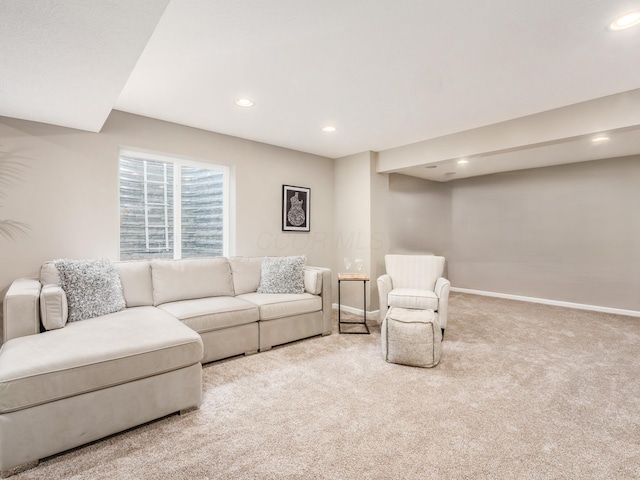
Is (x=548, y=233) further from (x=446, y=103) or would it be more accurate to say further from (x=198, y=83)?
(x=198, y=83)

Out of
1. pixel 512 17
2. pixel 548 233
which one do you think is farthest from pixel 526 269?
pixel 512 17

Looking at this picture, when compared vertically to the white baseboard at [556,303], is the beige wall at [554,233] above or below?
above

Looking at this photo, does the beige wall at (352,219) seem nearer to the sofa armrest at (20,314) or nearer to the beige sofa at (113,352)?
the beige sofa at (113,352)

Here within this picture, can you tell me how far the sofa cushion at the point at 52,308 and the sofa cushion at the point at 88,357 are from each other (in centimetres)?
8

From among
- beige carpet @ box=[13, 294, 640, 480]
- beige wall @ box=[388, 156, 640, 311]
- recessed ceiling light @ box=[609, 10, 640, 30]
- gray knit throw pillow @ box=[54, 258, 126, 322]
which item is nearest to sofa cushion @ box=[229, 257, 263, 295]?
beige carpet @ box=[13, 294, 640, 480]

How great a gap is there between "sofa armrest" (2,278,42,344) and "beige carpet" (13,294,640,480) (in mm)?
862

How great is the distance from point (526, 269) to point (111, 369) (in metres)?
6.17

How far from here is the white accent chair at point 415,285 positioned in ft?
11.6

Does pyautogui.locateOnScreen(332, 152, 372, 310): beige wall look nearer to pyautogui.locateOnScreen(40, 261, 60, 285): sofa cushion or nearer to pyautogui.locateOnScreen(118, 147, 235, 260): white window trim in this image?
pyautogui.locateOnScreen(118, 147, 235, 260): white window trim

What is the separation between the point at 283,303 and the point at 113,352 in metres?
1.68

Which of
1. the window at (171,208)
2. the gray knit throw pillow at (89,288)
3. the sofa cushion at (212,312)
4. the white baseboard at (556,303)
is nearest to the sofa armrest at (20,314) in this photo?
the gray knit throw pillow at (89,288)

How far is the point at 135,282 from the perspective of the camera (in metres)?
2.94

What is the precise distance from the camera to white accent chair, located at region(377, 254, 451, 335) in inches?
139

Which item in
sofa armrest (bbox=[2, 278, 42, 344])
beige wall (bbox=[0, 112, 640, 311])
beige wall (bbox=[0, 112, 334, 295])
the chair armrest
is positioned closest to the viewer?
sofa armrest (bbox=[2, 278, 42, 344])
